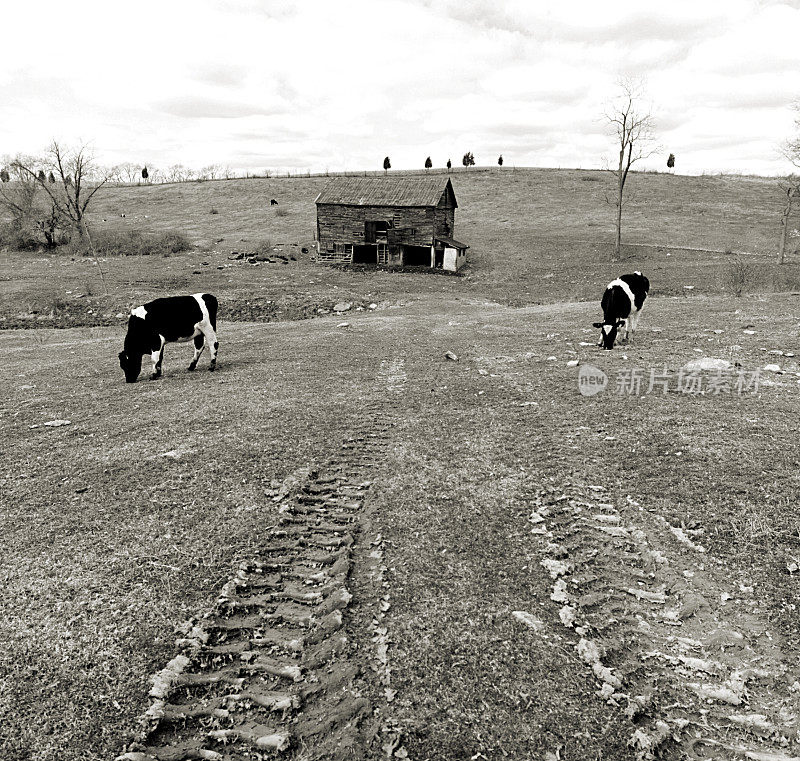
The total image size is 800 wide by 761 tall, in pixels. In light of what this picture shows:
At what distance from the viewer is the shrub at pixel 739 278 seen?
96.1 feet

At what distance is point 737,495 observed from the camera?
6.74 metres

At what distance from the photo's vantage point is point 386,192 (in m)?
46.6

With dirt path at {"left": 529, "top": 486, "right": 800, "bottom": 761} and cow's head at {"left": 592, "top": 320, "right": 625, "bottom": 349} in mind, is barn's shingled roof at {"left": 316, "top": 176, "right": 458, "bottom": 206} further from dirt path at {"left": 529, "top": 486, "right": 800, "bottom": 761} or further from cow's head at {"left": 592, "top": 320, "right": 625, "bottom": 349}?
dirt path at {"left": 529, "top": 486, "right": 800, "bottom": 761}

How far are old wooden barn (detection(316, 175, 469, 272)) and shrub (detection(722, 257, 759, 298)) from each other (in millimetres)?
19189

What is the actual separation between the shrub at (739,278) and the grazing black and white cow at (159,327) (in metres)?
26.6

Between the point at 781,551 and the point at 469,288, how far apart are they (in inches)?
1274

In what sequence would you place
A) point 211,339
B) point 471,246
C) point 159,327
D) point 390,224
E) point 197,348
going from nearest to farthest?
point 159,327, point 211,339, point 197,348, point 390,224, point 471,246

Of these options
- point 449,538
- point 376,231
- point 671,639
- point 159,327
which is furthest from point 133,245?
point 671,639

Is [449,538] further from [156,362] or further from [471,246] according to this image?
[471,246]

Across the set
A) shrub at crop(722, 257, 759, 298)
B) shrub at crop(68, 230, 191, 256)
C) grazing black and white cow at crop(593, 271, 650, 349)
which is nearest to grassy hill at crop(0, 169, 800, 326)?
shrub at crop(722, 257, 759, 298)

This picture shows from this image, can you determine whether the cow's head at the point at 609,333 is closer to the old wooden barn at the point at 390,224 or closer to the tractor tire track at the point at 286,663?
the tractor tire track at the point at 286,663

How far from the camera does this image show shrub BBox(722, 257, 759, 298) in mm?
29281

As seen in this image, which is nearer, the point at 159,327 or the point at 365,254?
the point at 159,327

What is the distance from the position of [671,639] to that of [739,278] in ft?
102
